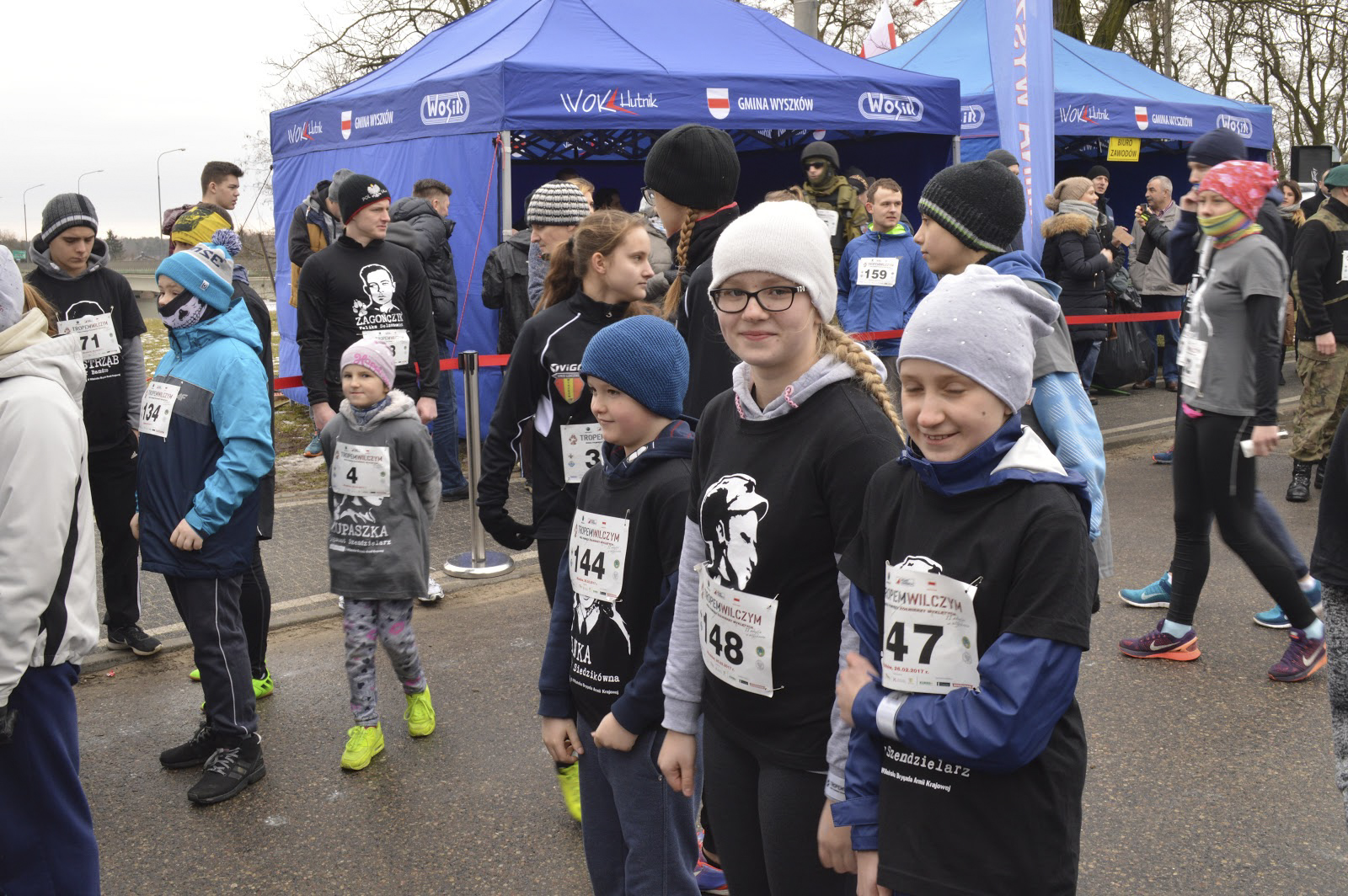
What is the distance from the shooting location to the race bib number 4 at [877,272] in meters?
7.91

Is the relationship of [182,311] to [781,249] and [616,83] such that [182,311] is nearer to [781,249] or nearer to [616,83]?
[781,249]

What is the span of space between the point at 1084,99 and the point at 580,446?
11777 millimetres

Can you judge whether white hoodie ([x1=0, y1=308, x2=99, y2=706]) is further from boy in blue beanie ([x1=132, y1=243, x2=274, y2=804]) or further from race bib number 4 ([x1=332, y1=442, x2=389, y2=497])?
race bib number 4 ([x1=332, y1=442, x2=389, y2=497])

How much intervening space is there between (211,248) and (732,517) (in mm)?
2546

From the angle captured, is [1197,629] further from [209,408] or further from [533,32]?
[533,32]

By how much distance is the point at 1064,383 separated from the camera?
311cm

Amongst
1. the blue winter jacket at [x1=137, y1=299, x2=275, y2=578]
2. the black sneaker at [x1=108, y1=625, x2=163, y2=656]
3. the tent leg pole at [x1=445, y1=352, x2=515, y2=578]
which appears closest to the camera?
the blue winter jacket at [x1=137, y1=299, x2=275, y2=578]

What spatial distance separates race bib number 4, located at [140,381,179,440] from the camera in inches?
150

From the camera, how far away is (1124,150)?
1448cm

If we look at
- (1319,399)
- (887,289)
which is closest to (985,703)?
(887,289)

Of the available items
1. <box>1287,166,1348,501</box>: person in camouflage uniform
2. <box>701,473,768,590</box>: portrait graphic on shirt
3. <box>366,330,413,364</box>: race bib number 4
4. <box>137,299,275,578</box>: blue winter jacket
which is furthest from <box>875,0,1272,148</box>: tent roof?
<box>701,473,768,590</box>: portrait graphic on shirt

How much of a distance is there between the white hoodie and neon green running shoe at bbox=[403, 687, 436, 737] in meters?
1.75

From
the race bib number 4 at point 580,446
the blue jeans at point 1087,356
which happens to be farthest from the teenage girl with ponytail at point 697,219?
the blue jeans at point 1087,356

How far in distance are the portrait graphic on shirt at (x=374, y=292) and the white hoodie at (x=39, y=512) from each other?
3027 millimetres
